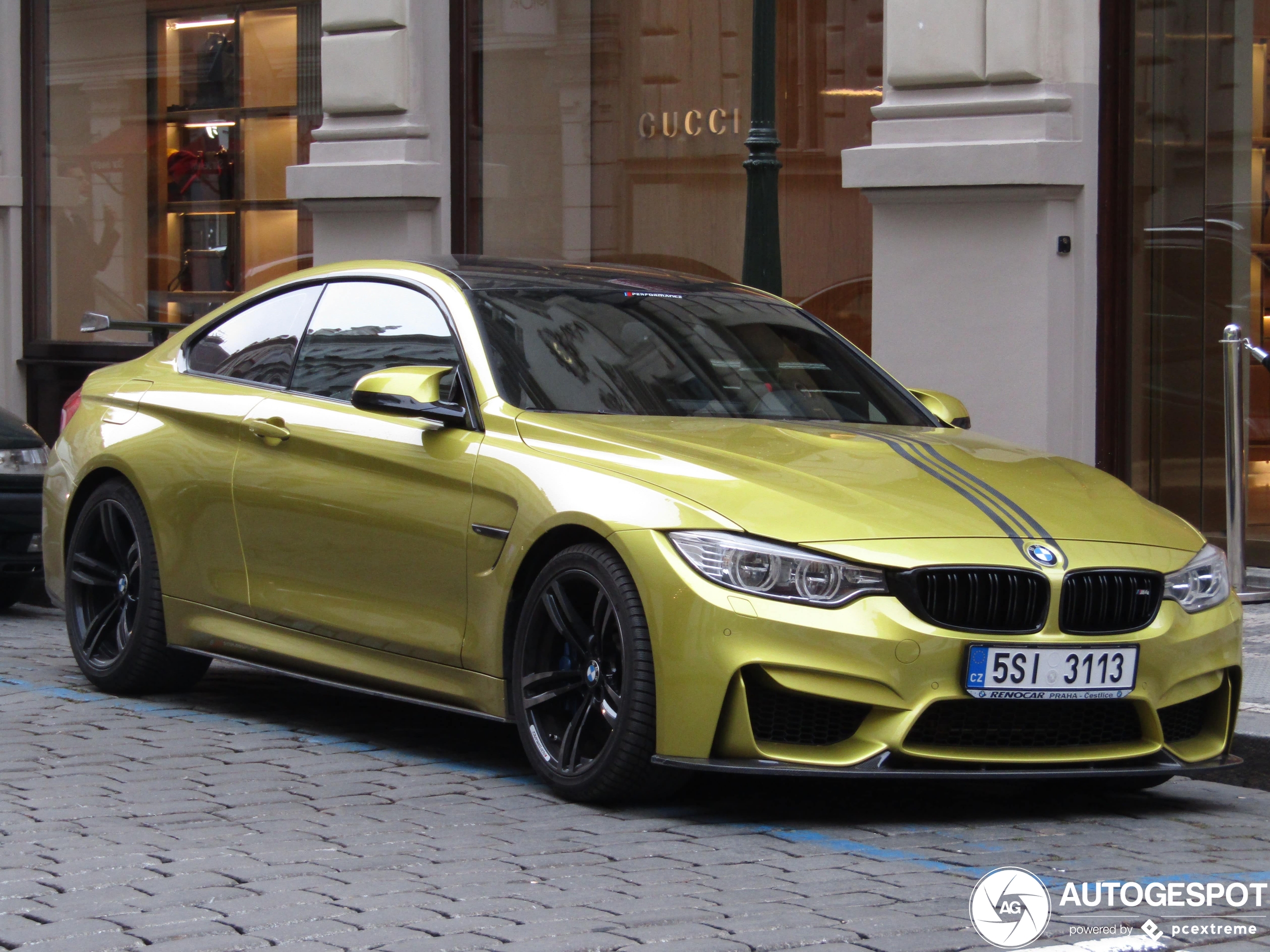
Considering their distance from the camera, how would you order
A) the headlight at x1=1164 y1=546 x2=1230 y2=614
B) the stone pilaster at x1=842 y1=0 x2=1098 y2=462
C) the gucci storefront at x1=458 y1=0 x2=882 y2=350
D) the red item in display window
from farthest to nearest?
1. the red item in display window
2. the gucci storefront at x1=458 y1=0 x2=882 y2=350
3. the stone pilaster at x1=842 y1=0 x2=1098 y2=462
4. the headlight at x1=1164 y1=546 x2=1230 y2=614

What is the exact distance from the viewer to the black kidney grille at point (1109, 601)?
204 inches

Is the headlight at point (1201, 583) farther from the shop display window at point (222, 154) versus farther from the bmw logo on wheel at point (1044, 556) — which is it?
the shop display window at point (222, 154)

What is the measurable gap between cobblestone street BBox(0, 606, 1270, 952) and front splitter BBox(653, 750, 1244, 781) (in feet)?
0.50

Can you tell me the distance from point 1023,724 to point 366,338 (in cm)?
261

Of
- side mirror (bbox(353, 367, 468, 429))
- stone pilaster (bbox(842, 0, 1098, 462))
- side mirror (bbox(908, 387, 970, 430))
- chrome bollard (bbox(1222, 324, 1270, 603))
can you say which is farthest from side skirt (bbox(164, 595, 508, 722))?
stone pilaster (bbox(842, 0, 1098, 462))

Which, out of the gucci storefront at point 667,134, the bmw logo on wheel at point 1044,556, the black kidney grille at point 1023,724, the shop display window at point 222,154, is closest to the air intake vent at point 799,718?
the black kidney grille at point 1023,724

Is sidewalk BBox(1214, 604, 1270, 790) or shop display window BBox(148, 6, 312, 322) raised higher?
shop display window BBox(148, 6, 312, 322)

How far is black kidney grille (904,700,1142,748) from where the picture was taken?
5.12 meters

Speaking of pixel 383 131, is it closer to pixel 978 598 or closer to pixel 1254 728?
pixel 1254 728

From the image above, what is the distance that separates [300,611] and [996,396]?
528 centimetres

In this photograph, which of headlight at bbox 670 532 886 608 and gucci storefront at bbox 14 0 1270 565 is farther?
gucci storefront at bbox 14 0 1270 565

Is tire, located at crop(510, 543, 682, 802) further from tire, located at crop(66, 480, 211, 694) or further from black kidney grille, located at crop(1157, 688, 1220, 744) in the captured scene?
tire, located at crop(66, 480, 211, 694)

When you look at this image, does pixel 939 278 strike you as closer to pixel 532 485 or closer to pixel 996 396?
pixel 996 396

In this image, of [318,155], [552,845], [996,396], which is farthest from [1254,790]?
[318,155]
